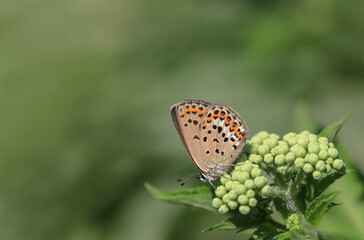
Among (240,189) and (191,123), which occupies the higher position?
(191,123)

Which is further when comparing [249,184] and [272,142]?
[272,142]

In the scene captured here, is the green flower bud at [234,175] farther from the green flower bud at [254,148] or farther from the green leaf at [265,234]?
the green leaf at [265,234]

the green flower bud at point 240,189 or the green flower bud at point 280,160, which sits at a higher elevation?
the green flower bud at point 280,160

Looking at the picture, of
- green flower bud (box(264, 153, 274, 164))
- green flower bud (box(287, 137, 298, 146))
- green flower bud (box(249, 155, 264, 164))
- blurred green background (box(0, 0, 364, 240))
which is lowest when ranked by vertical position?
blurred green background (box(0, 0, 364, 240))

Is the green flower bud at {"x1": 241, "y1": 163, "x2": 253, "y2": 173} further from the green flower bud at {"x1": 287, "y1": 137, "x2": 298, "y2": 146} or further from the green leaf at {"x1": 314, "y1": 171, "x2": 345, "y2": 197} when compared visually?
the green leaf at {"x1": 314, "y1": 171, "x2": 345, "y2": 197}

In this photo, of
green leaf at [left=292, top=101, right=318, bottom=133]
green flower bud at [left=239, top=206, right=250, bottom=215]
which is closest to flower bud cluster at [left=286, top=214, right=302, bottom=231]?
green flower bud at [left=239, top=206, right=250, bottom=215]

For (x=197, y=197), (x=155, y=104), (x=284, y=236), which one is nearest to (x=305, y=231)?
(x=284, y=236)

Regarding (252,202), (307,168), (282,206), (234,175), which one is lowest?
(282,206)

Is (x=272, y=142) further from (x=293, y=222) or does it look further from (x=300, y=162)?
(x=293, y=222)

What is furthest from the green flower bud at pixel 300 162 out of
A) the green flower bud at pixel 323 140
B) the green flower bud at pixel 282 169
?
the green flower bud at pixel 323 140
